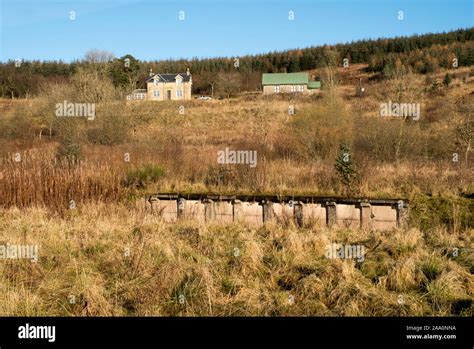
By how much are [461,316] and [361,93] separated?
136 ft

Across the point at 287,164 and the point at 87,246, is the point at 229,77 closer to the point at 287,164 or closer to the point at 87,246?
the point at 287,164

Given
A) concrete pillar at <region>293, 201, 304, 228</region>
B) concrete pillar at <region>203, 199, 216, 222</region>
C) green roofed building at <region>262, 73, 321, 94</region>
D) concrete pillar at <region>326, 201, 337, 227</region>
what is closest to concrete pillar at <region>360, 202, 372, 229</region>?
concrete pillar at <region>326, 201, 337, 227</region>

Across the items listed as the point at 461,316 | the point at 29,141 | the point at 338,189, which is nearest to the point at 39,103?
the point at 29,141

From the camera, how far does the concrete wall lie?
29.3 ft

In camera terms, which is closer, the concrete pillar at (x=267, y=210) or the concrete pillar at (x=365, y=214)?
the concrete pillar at (x=365, y=214)

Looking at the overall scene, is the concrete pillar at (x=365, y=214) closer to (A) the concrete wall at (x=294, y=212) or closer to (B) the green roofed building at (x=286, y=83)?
(A) the concrete wall at (x=294, y=212)

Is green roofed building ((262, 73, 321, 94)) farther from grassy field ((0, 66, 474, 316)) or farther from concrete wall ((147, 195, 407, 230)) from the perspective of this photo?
concrete wall ((147, 195, 407, 230))

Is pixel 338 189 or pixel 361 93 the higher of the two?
pixel 361 93

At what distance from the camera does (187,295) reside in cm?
512

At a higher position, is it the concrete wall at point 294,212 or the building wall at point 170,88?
the building wall at point 170,88

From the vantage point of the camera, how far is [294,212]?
30.2 feet

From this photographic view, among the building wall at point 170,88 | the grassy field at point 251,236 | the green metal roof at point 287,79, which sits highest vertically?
the green metal roof at point 287,79

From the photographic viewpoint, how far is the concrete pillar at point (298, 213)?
894 cm

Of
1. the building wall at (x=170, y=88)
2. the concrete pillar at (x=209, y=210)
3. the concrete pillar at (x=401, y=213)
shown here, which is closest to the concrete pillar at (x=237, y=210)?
the concrete pillar at (x=209, y=210)
